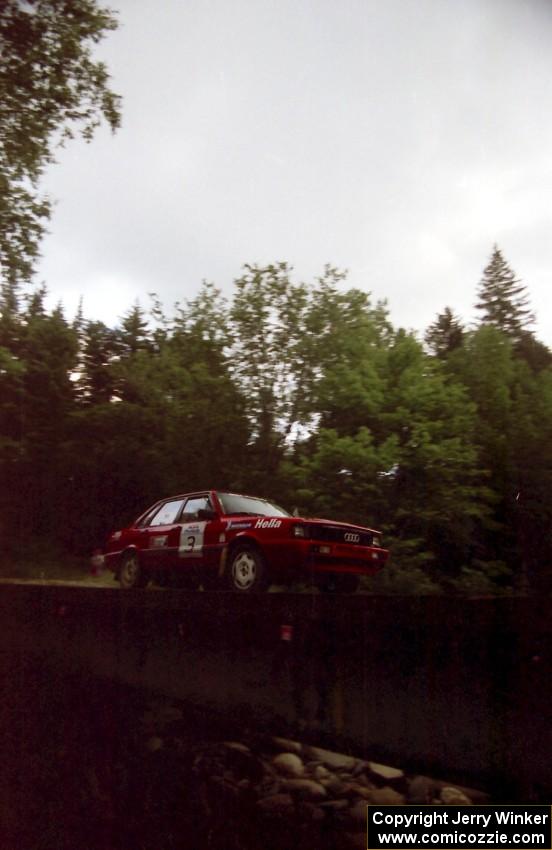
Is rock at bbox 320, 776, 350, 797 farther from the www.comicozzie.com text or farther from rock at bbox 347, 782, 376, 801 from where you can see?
the www.comicozzie.com text

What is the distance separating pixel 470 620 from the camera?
4750 mm

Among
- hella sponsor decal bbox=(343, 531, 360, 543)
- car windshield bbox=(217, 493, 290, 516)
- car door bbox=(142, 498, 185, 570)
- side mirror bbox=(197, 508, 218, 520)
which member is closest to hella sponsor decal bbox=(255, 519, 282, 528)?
car windshield bbox=(217, 493, 290, 516)

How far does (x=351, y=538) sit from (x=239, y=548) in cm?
136

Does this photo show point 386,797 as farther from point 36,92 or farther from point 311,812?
point 36,92

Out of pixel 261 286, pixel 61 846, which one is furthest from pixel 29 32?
pixel 61 846

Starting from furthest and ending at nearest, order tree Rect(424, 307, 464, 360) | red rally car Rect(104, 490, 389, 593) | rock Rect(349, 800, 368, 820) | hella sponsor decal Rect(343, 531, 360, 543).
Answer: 1. tree Rect(424, 307, 464, 360)
2. hella sponsor decal Rect(343, 531, 360, 543)
3. red rally car Rect(104, 490, 389, 593)
4. rock Rect(349, 800, 368, 820)

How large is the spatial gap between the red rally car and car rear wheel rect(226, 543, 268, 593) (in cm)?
1

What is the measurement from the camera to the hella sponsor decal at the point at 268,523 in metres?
8.24

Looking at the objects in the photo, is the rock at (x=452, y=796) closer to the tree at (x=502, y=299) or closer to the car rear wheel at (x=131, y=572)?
the car rear wheel at (x=131, y=572)

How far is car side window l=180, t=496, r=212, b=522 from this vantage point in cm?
973

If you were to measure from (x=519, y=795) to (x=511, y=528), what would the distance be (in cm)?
2037

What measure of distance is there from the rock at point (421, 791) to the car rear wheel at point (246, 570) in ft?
8.38

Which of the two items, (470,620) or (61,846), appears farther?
(61,846)

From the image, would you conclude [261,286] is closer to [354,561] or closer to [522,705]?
[354,561]
